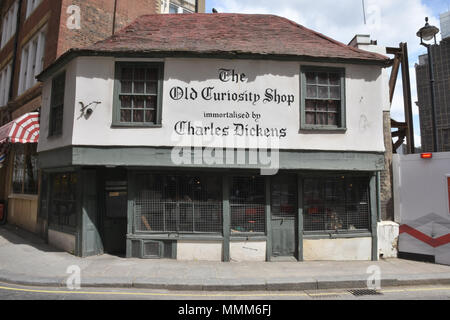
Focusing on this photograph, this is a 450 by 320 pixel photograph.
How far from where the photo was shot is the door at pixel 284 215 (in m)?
8.78

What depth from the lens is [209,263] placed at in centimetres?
814

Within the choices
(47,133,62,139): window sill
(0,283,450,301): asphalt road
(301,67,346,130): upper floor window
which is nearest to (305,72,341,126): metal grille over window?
(301,67,346,130): upper floor window

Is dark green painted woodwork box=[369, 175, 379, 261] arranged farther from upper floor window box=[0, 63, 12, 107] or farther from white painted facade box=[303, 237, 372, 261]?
upper floor window box=[0, 63, 12, 107]

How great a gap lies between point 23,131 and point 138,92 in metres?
5.58

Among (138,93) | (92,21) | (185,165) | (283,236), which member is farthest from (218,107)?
(92,21)

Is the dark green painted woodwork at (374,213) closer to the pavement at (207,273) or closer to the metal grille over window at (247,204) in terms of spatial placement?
the pavement at (207,273)

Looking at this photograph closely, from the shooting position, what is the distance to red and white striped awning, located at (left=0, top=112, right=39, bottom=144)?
10.7 meters

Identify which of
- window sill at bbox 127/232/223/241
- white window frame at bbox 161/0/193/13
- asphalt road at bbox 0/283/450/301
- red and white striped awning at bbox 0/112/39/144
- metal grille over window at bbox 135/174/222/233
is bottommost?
asphalt road at bbox 0/283/450/301

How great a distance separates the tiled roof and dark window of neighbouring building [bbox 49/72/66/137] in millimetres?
1884

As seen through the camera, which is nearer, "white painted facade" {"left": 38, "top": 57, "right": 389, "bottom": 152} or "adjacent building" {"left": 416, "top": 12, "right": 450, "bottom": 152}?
"white painted facade" {"left": 38, "top": 57, "right": 389, "bottom": 152}
